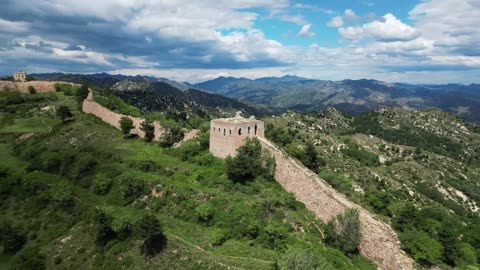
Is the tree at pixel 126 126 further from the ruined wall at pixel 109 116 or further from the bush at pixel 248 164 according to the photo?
the bush at pixel 248 164

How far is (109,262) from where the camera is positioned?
38.6 meters

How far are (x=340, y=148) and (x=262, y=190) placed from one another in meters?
125

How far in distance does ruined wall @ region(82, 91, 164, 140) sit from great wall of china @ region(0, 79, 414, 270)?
26111mm

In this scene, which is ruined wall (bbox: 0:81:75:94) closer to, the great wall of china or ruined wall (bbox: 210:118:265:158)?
ruined wall (bbox: 210:118:265:158)

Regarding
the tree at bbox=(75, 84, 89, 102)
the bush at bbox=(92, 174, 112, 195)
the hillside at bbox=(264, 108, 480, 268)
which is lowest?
the hillside at bbox=(264, 108, 480, 268)

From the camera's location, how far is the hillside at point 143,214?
3638 cm

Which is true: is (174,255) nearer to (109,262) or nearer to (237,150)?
(109,262)

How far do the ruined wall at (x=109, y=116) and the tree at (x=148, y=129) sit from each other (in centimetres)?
73

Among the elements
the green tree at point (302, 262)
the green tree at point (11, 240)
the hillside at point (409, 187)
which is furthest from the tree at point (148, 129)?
the green tree at point (302, 262)

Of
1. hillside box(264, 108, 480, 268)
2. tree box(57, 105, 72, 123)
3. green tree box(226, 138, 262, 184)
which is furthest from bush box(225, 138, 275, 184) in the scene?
tree box(57, 105, 72, 123)

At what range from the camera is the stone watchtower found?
49984 millimetres

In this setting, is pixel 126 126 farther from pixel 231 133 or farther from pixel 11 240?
pixel 11 240

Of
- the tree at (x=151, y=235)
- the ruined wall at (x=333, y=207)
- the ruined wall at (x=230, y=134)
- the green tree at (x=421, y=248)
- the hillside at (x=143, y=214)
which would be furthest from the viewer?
the ruined wall at (x=230, y=134)

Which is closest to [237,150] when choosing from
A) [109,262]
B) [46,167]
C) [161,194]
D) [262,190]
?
[262,190]
